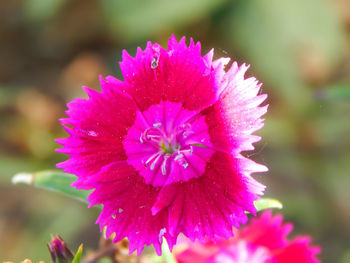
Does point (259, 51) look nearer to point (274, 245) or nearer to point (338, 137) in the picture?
point (338, 137)

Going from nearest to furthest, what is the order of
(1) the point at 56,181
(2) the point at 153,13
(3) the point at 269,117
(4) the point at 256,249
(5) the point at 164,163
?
1. (5) the point at 164,163
2. (1) the point at 56,181
3. (4) the point at 256,249
4. (3) the point at 269,117
5. (2) the point at 153,13

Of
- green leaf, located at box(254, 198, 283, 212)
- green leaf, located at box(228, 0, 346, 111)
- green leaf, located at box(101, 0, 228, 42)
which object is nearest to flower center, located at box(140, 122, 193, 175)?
green leaf, located at box(254, 198, 283, 212)

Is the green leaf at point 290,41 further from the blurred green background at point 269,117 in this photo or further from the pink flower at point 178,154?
the pink flower at point 178,154

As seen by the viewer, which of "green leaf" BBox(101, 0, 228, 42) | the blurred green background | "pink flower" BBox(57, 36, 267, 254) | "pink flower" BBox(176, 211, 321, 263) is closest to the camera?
"pink flower" BBox(57, 36, 267, 254)

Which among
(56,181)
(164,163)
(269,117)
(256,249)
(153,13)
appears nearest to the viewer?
(164,163)

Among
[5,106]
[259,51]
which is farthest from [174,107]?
[5,106]

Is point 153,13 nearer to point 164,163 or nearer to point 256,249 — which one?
point 256,249

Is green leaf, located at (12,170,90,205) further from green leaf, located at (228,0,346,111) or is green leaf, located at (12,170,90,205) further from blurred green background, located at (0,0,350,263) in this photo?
green leaf, located at (228,0,346,111)

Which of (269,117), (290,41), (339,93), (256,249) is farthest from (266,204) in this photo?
(290,41)

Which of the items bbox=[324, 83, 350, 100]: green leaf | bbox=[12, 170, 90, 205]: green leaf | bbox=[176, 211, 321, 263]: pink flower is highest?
bbox=[12, 170, 90, 205]: green leaf
